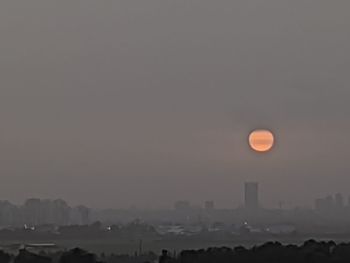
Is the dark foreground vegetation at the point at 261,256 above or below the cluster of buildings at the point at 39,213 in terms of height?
below

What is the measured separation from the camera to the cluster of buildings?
3954 inches

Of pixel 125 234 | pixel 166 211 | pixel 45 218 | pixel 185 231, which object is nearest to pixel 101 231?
pixel 125 234

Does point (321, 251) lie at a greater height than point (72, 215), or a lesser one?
lesser

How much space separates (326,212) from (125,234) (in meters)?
58.8

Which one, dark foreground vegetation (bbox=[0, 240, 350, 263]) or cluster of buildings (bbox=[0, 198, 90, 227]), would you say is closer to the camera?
dark foreground vegetation (bbox=[0, 240, 350, 263])

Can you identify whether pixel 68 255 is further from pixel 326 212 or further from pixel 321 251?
pixel 326 212

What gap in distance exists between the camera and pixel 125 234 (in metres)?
72.2

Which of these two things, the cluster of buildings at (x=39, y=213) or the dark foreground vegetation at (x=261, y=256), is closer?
the dark foreground vegetation at (x=261, y=256)

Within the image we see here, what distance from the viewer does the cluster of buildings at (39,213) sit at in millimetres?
100438

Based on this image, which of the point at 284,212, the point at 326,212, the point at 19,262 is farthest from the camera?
the point at 284,212

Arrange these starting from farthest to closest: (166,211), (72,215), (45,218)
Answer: (166,211)
(72,215)
(45,218)

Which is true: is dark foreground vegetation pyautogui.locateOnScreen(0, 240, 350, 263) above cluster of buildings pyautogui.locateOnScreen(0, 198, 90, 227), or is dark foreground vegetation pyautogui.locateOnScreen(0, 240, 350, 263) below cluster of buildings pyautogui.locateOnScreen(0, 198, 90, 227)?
below

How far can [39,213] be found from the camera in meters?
103

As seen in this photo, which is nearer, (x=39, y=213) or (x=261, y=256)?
(x=261, y=256)
